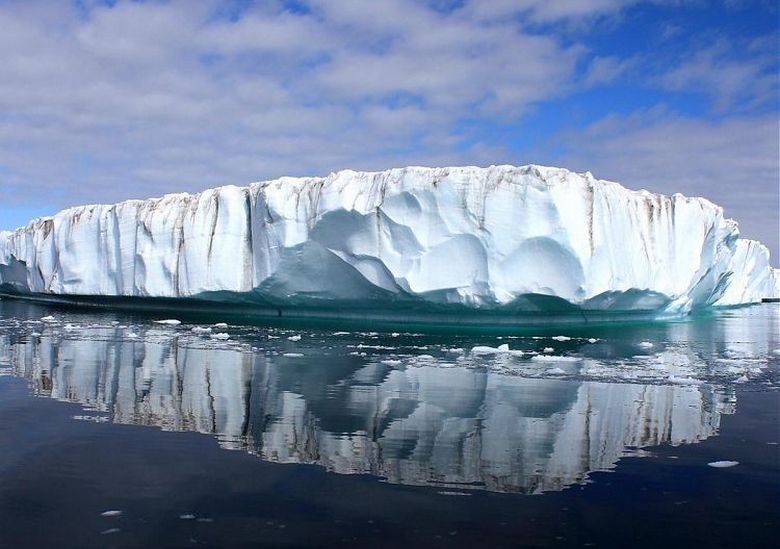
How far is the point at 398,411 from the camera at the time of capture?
6.75 meters

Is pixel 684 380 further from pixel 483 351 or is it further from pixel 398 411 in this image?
pixel 398 411

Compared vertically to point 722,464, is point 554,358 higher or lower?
higher

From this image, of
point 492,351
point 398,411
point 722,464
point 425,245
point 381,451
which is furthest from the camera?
point 425,245

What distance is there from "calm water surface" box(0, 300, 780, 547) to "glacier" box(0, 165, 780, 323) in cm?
536

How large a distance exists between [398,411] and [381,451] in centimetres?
151

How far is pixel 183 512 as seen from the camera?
3887 millimetres

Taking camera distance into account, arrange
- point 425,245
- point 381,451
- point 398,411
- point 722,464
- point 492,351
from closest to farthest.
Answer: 1. point 722,464
2. point 381,451
3. point 398,411
4. point 492,351
5. point 425,245

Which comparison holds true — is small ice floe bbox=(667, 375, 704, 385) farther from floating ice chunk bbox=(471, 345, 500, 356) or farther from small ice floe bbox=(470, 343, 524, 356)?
floating ice chunk bbox=(471, 345, 500, 356)

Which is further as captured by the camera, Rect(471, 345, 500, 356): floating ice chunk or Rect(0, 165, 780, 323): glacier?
Rect(0, 165, 780, 323): glacier

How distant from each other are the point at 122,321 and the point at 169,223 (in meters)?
3.78

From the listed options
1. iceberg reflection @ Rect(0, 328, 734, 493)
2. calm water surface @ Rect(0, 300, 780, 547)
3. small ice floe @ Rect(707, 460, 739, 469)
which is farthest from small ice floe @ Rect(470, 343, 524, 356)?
small ice floe @ Rect(707, 460, 739, 469)

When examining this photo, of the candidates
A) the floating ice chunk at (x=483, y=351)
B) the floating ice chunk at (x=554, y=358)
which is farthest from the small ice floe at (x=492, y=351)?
A: the floating ice chunk at (x=554, y=358)

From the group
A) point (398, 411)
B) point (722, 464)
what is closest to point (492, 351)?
point (398, 411)

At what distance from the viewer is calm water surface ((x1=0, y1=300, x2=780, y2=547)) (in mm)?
3713
